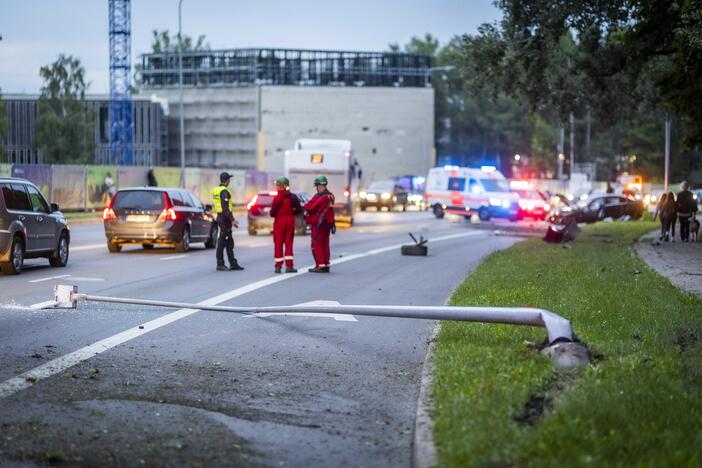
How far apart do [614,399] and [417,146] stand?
109 metres

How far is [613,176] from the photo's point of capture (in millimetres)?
120000

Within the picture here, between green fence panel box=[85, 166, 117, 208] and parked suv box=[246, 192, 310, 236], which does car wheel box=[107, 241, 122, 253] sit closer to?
parked suv box=[246, 192, 310, 236]

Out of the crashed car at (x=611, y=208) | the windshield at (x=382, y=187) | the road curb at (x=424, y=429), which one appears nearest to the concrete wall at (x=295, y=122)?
the windshield at (x=382, y=187)

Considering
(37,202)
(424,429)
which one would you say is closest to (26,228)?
(37,202)

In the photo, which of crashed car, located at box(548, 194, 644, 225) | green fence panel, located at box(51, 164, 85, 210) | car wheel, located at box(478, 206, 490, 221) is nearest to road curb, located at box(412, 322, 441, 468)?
green fence panel, located at box(51, 164, 85, 210)

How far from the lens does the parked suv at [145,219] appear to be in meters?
26.5

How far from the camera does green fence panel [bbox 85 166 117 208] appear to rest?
4997 cm

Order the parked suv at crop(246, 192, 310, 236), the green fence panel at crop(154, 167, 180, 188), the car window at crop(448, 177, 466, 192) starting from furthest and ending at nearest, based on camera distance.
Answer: the green fence panel at crop(154, 167, 180, 188) → the car window at crop(448, 177, 466, 192) → the parked suv at crop(246, 192, 310, 236)

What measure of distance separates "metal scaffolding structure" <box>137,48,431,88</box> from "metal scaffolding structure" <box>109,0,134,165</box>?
44.7 feet

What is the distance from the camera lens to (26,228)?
2048 cm

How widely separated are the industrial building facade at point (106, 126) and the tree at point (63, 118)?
900 cm

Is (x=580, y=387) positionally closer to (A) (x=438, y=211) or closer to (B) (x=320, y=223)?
(B) (x=320, y=223)

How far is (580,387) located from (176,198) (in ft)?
66.8

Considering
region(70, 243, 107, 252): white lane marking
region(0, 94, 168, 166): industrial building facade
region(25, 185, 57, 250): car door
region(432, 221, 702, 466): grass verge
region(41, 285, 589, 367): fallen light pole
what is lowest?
region(70, 243, 107, 252): white lane marking
